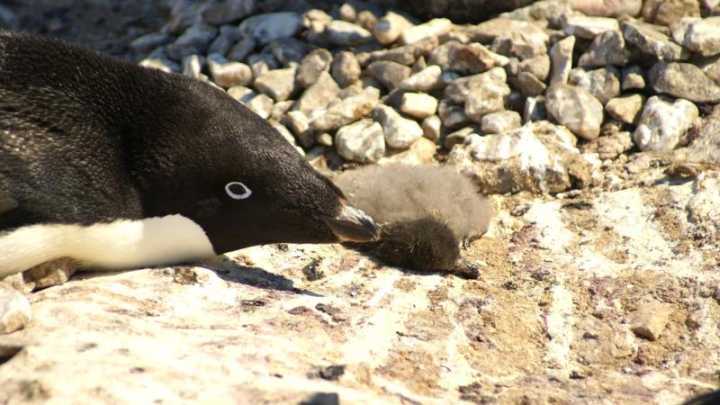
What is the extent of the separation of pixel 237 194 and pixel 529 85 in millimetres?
2074

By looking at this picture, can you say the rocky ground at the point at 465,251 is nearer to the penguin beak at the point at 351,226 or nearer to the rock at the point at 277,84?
the rock at the point at 277,84

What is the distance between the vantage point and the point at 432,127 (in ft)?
18.1

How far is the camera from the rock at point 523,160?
16.7ft

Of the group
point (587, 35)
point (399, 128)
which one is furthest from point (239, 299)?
point (587, 35)

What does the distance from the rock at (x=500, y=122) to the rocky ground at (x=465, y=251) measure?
11mm

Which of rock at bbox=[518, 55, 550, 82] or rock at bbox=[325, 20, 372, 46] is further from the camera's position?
rock at bbox=[325, 20, 372, 46]

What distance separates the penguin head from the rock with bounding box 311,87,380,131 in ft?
4.55

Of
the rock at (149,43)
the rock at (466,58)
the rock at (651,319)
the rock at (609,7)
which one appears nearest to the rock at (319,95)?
the rock at (466,58)

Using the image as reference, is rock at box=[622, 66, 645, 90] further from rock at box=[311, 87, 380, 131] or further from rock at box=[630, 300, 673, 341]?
rock at box=[630, 300, 673, 341]

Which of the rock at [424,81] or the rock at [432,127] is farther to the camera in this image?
the rock at [424,81]

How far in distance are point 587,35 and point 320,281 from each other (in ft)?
7.32

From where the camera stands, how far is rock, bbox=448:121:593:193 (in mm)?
5098

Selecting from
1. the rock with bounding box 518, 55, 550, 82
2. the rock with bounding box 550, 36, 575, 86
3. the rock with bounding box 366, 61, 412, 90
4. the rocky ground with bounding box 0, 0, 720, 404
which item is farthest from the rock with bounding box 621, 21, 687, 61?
the rock with bounding box 366, 61, 412, 90

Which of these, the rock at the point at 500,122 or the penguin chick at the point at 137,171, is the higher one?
the penguin chick at the point at 137,171
